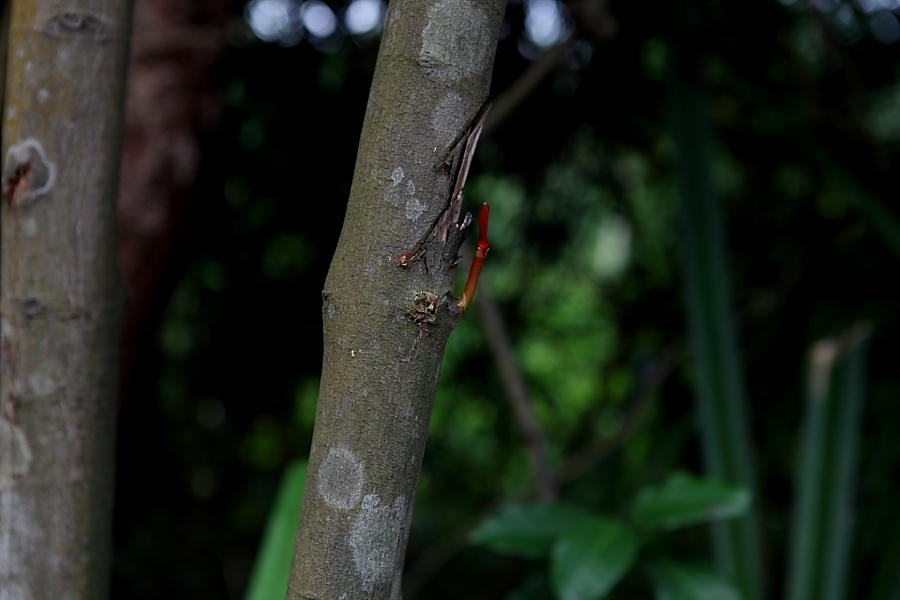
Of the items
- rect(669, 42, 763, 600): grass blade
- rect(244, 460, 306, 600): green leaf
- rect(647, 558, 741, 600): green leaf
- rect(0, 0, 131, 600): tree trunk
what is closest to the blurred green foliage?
rect(669, 42, 763, 600): grass blade

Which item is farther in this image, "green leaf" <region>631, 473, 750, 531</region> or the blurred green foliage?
the blurred green foliage

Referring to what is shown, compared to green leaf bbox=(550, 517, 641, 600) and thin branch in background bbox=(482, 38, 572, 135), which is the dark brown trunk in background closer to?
thin branch in background bbox=(482, 38, 572, 135)

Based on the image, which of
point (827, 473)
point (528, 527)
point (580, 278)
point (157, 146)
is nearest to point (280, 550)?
point (528, 527)

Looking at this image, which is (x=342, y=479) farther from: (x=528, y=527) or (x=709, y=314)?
(x=709, y=314)

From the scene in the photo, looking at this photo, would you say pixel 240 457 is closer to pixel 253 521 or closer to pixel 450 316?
pixel 253 521

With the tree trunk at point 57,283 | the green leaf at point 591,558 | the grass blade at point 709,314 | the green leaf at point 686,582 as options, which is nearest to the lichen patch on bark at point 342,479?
the tree trunk at point 57,283
